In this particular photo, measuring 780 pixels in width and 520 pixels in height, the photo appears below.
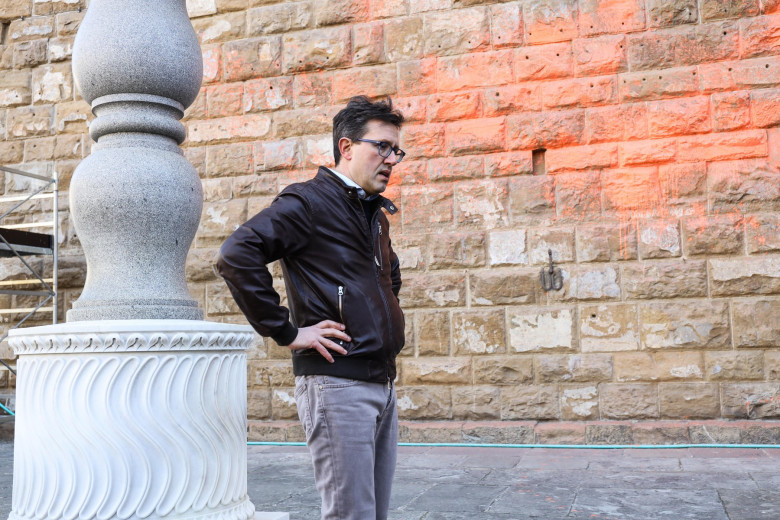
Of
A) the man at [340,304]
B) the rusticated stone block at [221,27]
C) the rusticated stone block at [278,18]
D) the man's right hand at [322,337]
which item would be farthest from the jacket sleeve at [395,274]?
the rusticated stone block at [221,27]

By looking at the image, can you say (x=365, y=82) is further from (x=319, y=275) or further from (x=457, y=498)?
(x=319, y=275)

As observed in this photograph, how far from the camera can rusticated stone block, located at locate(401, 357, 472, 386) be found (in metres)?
6.50

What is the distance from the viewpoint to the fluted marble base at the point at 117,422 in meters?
2.45

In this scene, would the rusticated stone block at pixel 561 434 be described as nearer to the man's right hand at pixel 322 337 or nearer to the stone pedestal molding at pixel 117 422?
the stone pedestal molding at pixel 117 422

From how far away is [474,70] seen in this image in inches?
267

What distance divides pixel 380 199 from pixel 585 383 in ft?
13.8

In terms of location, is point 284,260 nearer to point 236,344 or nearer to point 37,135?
point 236,344

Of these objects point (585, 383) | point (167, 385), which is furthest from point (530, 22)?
point (167, 385)

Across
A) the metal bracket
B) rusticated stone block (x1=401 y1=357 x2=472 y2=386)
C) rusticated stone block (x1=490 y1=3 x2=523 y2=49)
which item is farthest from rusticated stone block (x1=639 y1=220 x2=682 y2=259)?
rusticated stone block (x1=490 y1=3 x2=523 y2=49)

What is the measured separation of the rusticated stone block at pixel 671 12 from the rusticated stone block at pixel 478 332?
106 inches

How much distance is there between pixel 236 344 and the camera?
108 inches

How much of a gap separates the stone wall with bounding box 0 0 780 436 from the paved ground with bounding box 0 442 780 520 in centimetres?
69

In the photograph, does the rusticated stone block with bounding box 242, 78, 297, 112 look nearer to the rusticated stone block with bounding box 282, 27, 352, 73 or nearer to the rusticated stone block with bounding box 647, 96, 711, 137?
the rusticated stone block with bounding box 282, 27, 352, 73

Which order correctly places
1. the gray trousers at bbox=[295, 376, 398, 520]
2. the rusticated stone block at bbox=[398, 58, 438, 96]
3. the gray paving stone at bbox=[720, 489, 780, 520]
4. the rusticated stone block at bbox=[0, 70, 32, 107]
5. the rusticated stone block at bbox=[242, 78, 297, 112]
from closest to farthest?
1. the gray trousers at bbox=[295, 376, 398, 520]
2. the gray paving stone at bbox=[720, 489, 780, 520]
3. the rusticated stone block at bbox=[398, 58, 438, 96]
4. the rusticated stone block at bbox=[242, 78, 297, 112]
5. the rusticated stone block at bbox=[0, 70, 32, 107]
